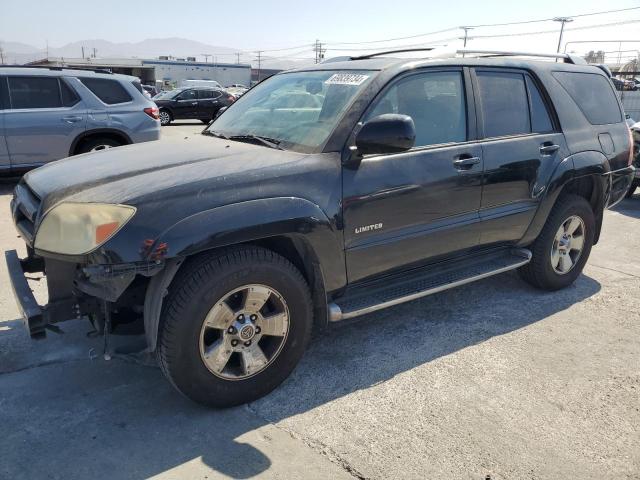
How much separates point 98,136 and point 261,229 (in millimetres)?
6691

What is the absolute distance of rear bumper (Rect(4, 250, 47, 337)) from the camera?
8.70 ft

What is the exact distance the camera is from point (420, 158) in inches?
134

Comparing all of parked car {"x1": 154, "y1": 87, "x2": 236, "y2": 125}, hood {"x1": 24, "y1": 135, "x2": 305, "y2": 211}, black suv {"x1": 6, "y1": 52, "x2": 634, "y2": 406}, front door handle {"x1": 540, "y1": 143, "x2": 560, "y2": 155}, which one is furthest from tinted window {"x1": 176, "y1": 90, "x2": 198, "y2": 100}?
front door handle {"x1": 540, "y1": 143, "x2": 560, "y2": 155}

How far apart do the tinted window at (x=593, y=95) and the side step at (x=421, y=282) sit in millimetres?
1378

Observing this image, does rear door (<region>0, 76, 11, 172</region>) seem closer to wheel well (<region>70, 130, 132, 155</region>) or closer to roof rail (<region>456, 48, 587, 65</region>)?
wheel well (<region>70, 130, 132, 155</region>)

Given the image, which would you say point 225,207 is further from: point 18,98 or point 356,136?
point 18,98

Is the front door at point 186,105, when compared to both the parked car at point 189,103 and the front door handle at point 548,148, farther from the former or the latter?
the front door handle at point 548,148

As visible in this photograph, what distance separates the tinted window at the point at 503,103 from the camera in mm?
3885

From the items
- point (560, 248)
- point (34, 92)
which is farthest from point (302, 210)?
point (34, 92)

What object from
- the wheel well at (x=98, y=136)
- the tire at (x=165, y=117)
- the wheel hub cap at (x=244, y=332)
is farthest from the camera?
the tire at (x=165, y=117)

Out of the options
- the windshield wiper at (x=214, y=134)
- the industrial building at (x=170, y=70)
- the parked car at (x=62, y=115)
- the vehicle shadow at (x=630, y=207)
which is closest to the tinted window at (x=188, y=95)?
the parked car at (x=62, y=115)

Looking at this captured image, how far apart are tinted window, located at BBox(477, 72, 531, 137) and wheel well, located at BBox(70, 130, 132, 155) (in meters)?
6.25

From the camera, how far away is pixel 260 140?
3.44 metres

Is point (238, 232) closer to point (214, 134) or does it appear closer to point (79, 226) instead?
point (79, 226)
